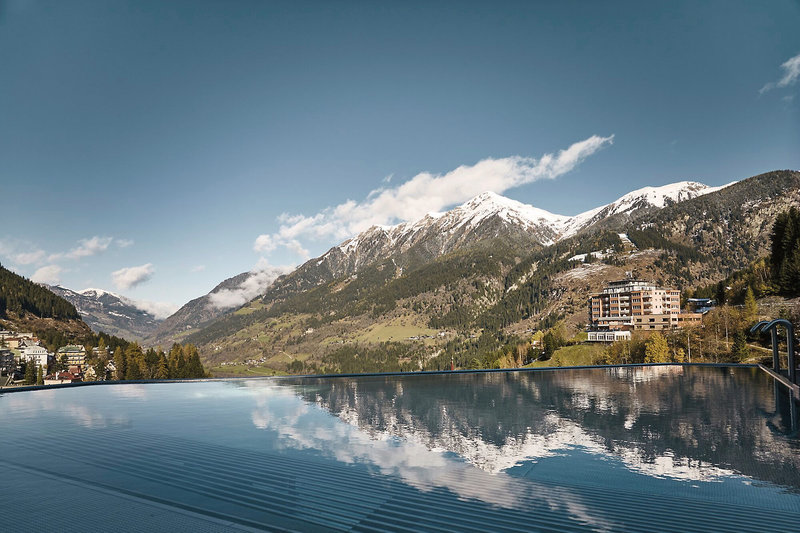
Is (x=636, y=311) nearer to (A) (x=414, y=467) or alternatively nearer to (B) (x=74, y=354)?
(A) (x=414, y=467)

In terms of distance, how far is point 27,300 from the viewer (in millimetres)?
121875

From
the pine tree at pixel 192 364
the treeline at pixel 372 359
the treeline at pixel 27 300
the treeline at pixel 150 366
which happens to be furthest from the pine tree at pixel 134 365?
the treeline at pixel 372 359

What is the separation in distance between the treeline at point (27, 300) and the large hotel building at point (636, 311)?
138212mm

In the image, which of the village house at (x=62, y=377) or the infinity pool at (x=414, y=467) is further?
the village house at (x=62, y=377)

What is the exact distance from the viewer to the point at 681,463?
8.83 m

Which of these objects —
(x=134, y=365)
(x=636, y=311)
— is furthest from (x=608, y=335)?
(x=134, y=365)

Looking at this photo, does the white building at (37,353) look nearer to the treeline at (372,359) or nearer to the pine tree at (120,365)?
the pine tree at (120,365)

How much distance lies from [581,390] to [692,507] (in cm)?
1630

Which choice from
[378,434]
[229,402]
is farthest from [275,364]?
[378,434]

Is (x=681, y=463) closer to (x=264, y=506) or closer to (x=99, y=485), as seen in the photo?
(x=264, y=506)

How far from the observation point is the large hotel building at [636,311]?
99.4 metres

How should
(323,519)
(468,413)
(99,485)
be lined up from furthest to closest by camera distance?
1. (468,413)
2. (99,485)
3. (323,519)

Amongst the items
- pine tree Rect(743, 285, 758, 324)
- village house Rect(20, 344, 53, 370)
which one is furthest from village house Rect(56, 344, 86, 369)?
pine tree Rect(743, 285, 758, 324)

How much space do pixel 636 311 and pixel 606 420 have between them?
107 m
